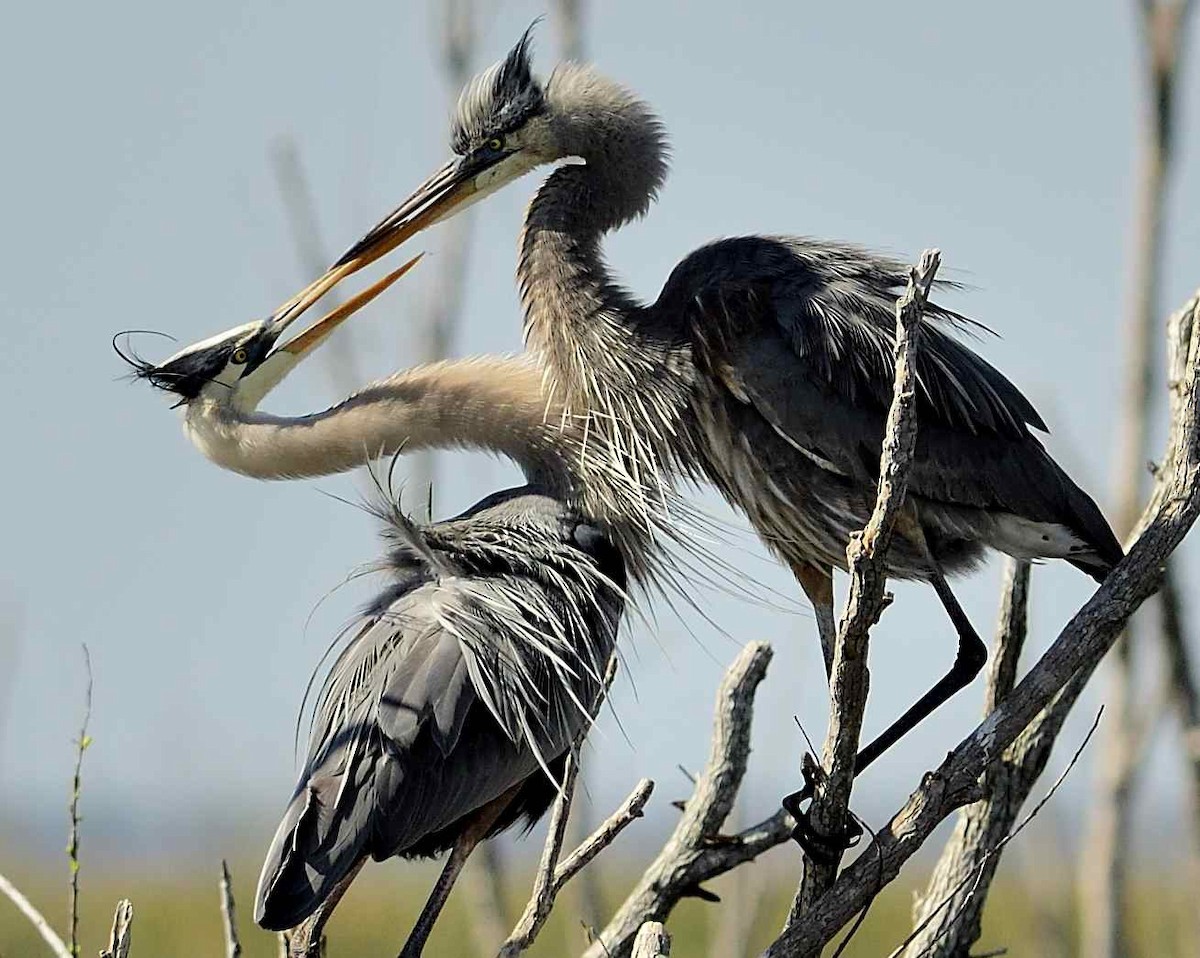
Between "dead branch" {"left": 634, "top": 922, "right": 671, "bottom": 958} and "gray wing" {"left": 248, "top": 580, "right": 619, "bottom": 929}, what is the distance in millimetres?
665

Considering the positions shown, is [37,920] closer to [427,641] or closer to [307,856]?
[307,856]

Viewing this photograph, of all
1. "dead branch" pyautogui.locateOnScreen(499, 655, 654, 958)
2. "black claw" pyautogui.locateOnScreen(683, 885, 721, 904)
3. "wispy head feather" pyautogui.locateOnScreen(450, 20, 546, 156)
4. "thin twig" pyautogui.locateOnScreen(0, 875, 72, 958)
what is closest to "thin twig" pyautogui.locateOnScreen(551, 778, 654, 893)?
"dead branch" pyautogui.locateOnScreen(499, 655, 654, 958)

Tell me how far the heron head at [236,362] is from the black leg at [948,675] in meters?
1.36

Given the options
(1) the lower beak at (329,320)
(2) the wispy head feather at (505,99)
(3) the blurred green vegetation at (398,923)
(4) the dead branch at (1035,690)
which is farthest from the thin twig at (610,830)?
(3) the blurred green vegetation at (398,923)

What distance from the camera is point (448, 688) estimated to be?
3.23 metres

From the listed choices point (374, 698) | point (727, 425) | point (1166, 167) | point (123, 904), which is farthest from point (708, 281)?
point (1166, 167)

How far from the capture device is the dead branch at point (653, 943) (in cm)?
251

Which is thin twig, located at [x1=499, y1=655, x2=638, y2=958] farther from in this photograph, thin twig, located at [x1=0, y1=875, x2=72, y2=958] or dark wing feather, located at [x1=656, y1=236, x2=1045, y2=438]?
dark wing feather, located at [x1=656, y1=236, x2=1045, y2=438]

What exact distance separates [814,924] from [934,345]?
4.04ft

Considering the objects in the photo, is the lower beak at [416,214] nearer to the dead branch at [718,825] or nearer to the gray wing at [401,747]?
the gray wing at [401,747]

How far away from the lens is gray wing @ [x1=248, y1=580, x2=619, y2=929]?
3037 millimetres

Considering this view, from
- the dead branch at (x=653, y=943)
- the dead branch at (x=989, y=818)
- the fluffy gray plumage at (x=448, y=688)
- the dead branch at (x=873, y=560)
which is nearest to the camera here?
the dead branch at (x=873, y=560)

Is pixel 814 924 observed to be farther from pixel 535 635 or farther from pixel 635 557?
pixel 635 557

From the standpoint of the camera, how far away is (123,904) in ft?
8.45
